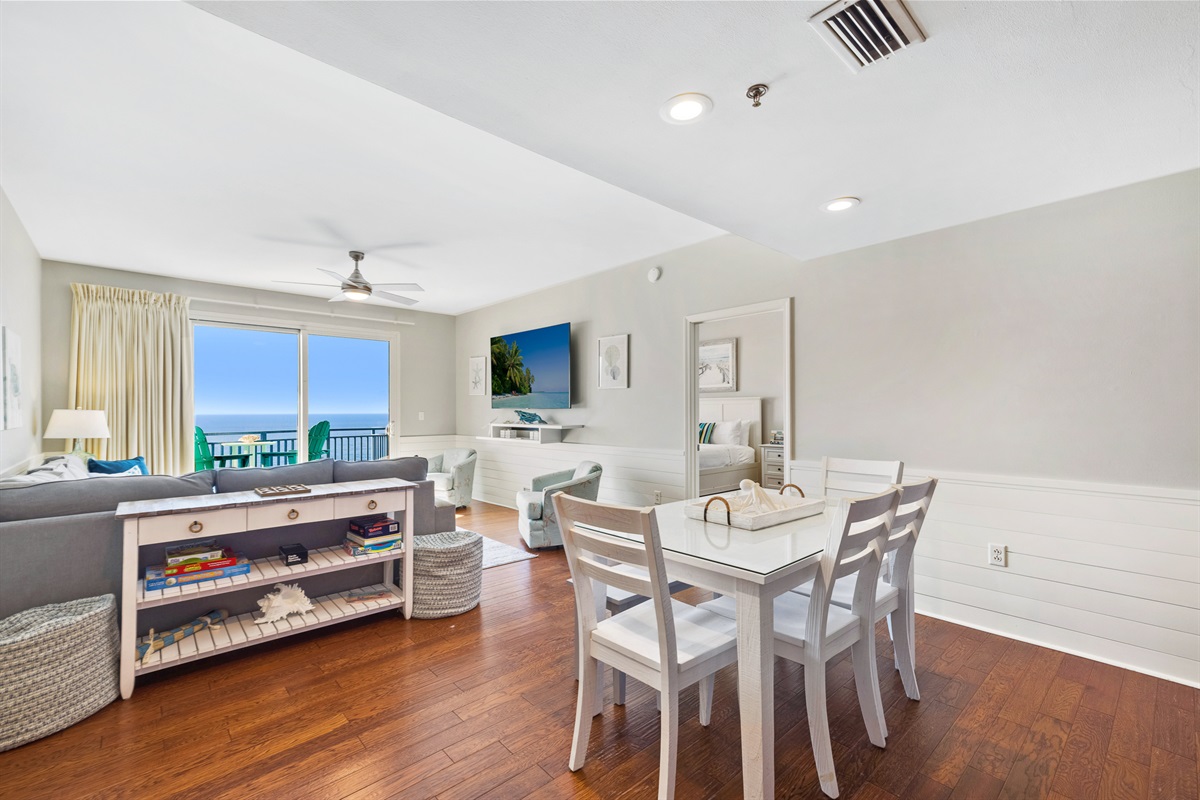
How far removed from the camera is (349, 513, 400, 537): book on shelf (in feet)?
9.55

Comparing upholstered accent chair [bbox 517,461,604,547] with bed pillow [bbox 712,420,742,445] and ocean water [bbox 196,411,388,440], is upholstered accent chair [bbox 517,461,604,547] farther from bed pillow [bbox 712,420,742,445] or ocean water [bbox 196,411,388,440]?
ocean water [bbox 196,411,388,440]

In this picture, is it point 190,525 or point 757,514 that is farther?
point 190,525

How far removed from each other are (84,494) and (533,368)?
12.8 ft

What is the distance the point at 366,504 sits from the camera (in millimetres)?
2828

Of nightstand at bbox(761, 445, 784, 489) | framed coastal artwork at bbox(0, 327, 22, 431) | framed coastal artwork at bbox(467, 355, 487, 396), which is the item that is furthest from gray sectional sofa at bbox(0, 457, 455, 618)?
nightstand at bbox(761, 445, 784, 489)

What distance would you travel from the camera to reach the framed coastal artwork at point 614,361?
15.9 feet

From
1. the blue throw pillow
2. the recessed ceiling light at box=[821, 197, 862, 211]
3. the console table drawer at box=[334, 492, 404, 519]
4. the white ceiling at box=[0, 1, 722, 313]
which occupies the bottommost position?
the console table drawer at box=[334, 492, 404, 519]

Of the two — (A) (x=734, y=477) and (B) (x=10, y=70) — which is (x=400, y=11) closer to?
(B) (x=10, y=70)

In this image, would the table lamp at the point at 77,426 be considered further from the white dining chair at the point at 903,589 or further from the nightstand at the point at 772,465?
the nightstand at the point at 772,465

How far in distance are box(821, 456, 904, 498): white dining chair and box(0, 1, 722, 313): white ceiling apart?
1953mm

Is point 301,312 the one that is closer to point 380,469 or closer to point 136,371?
point 136,371

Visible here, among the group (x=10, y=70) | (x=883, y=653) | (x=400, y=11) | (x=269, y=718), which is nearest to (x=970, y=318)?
(x=883, y=653)

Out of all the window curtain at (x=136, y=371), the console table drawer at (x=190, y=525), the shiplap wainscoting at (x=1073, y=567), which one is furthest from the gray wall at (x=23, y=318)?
the shiplap wainscoting at (x=1073, y=567)

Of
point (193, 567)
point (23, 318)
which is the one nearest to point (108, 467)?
point (23, 318)
